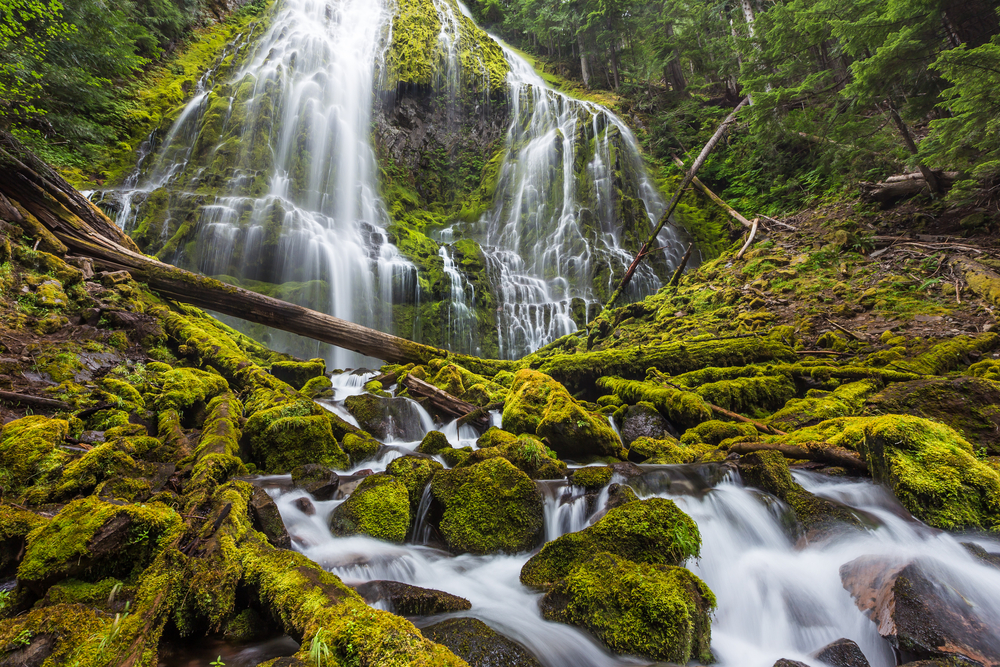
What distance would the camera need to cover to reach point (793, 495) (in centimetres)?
386

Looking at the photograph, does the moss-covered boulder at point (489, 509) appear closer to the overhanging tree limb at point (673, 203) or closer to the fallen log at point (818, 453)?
the fallen log at point (818, 453)

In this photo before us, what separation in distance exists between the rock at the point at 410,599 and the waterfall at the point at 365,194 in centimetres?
1130

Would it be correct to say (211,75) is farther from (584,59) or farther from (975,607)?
(975,607)

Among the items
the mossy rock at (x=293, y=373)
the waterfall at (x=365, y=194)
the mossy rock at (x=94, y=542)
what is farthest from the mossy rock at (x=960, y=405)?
the waterfall at (x=365, y=194)

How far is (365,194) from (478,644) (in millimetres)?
20147

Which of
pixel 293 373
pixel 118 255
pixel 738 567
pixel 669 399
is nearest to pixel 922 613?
pixel 738 567

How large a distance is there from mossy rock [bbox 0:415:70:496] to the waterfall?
411 inches

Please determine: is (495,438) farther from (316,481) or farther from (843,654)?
Result: (843,654)

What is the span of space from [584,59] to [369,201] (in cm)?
1901

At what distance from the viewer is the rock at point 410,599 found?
280 cm

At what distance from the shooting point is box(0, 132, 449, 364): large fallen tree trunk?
6.13m

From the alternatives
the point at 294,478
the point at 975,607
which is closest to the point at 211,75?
the point at 294,478

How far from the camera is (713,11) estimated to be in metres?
20.9

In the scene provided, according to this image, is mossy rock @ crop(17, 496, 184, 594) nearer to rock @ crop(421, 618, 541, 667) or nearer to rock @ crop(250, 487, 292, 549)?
rock @ crop(250, 487, 292, 549)
